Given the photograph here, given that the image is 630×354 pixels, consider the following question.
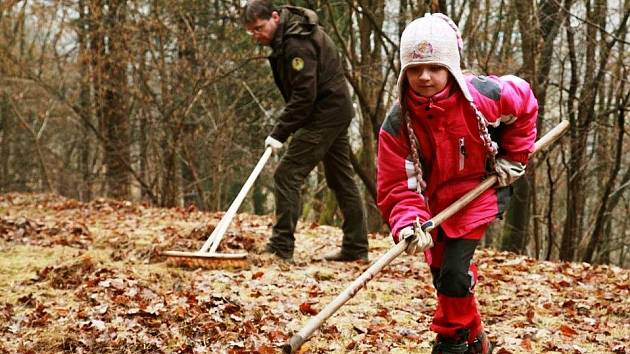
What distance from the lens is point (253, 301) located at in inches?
205

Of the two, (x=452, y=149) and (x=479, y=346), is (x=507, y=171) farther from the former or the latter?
(x=479, y=346)

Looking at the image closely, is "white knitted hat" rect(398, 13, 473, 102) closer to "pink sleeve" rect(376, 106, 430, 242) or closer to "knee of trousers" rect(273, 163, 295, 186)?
"pink sleeve" rect(376, 106, 430, 242)

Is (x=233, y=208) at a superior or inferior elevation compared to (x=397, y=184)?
inferior

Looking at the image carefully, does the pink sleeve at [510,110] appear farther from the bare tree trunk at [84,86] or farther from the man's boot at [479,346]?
the bare tree trunk at [84,86]

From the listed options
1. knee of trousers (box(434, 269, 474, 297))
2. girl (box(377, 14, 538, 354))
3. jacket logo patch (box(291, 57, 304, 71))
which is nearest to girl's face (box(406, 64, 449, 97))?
girl (box(377, 14, 538, 354))

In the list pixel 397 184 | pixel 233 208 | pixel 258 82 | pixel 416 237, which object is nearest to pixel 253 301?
pixel 233 208

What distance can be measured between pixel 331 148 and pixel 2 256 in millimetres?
3187

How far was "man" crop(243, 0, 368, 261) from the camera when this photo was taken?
242 inches

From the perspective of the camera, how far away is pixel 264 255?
6.65m

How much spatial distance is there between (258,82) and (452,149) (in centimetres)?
1098

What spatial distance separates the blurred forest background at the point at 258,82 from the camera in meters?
10.6

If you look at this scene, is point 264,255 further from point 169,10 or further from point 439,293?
point 169,10

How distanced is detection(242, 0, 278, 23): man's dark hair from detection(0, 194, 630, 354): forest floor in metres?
2.11

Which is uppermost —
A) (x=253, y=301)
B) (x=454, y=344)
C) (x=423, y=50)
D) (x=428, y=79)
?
(x=423, y=50)
